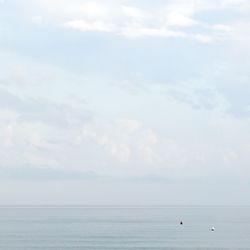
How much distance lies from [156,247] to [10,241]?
44.6 meters

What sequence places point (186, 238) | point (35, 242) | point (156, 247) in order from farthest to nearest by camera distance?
point (186, 238) → point (35, 242) → point (156, 247)

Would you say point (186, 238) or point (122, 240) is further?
point (186, 238)

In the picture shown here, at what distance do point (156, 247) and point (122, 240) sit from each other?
19597mm

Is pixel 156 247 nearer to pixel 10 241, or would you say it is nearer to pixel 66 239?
pixel 66 239

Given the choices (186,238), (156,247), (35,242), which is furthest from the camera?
(186,238)

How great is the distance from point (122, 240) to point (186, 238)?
2227cm

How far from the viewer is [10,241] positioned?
159m

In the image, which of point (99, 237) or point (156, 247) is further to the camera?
point (99, 237)

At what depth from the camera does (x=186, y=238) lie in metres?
169

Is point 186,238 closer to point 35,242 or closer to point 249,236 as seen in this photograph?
point 249,236

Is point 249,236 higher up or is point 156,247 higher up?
point 249,236

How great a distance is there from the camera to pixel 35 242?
156 m

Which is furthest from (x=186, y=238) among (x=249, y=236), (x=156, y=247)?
(x=156, y=247)

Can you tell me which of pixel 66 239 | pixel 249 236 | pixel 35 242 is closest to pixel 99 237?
pixel 66 239
